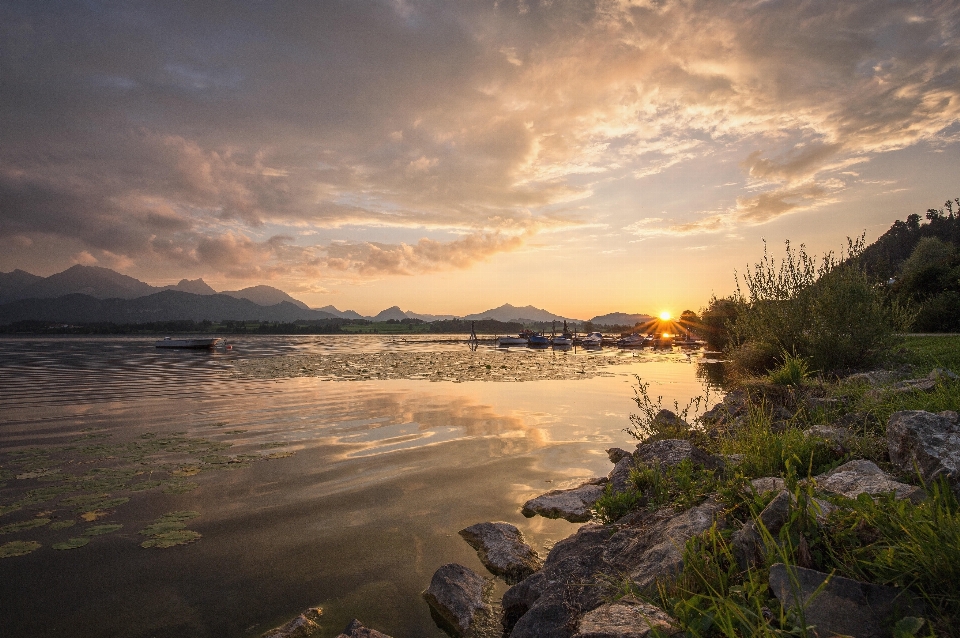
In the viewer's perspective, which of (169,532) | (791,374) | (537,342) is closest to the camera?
(169,532)

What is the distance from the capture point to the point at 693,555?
3.74 m

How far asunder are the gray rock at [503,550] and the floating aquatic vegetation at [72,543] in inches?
217

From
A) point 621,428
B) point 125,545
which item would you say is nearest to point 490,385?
point 621,428

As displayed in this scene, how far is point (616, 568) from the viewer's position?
4.76 m

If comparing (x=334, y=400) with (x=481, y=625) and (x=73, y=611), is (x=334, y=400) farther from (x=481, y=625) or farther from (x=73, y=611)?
(x=481, y=625)

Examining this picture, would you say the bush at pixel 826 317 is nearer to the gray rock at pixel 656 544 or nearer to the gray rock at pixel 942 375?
the gray rock at pixel 942 375

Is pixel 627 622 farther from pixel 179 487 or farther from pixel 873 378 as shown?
pixel 873 378

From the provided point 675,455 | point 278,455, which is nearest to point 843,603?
point 675,455

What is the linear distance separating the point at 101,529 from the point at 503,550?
6257 mm

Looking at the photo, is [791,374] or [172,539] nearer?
[172,539]

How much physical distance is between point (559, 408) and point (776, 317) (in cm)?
842

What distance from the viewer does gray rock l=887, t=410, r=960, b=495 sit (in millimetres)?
3961

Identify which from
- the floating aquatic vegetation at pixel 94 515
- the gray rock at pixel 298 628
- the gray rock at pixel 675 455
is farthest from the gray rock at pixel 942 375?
the floating aquatic vegetation at pixel 94 515

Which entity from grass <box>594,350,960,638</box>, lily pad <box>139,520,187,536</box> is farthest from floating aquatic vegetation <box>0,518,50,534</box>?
grass <box>594,350,960,638</box>
